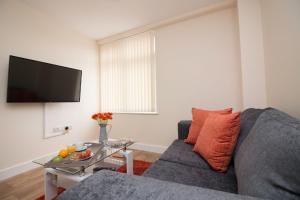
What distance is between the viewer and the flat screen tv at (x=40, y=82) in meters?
2.03

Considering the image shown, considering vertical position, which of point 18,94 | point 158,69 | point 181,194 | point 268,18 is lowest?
point 181,194

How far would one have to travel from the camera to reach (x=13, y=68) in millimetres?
2008

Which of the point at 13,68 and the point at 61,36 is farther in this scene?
the point at 61,36

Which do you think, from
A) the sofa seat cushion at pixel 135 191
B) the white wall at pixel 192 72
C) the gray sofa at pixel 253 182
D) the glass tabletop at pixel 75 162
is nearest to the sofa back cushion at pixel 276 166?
the gray sofa at pixel 253 182

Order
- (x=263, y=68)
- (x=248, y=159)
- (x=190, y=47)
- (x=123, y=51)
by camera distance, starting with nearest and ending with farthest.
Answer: (x=248, y=159)
(x=263, y=68)
(x=190, y=47)
(x=123, y=51)

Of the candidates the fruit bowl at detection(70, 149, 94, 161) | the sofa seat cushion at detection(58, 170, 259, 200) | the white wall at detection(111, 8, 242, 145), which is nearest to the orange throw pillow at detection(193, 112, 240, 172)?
the sofa seat cushion at detection(58, 170, 259, 200)

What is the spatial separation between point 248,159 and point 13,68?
9.12 feet

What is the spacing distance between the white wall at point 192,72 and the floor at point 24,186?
5.59 feet

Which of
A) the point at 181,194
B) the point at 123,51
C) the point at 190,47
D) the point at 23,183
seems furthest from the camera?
the point at 123,51

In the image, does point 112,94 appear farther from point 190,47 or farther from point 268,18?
point 268,18

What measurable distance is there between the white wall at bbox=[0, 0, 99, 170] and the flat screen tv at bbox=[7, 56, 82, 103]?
0.47 feet

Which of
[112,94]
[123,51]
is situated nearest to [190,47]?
[123,51]

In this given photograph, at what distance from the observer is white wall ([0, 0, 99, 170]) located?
2.04 metres

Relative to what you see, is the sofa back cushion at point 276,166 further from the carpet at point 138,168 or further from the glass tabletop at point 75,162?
the carpet at point 138,168
